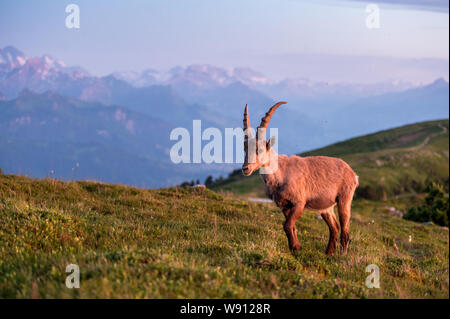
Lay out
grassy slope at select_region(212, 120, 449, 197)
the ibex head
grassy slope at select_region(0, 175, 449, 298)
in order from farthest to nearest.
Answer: grassy slope at select_region(212, 120, 449, 197)
the ibex head
grassy slope at select_region(0, 175, 449, 298)

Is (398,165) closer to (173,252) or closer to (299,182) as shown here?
(299,182)

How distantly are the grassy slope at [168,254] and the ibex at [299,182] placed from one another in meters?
1.03

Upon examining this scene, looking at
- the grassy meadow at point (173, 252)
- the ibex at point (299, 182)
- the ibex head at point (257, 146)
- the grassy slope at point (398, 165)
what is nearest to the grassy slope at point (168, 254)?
the grassy meadow at point (173, 252)

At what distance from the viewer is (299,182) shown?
35.3ft

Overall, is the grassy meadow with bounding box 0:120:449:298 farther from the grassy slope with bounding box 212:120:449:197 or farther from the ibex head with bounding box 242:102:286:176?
the grassy slope with bounding box 212:120:449:197

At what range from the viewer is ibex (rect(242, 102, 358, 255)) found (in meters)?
10.2

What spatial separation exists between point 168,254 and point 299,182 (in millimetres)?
4502

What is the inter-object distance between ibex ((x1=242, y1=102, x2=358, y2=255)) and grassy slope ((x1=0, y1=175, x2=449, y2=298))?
1027mm

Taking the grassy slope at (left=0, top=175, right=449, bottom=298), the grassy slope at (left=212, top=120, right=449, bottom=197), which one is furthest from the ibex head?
the grassy slope at (left=212, top=120, right=449, bottom=197)

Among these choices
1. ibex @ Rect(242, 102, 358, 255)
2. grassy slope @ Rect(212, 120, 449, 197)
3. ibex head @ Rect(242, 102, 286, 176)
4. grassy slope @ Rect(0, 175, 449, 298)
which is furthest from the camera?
grassy slope @ Rect(212, 120, 449, 197)

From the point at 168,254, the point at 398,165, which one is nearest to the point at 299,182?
the point at 168,254

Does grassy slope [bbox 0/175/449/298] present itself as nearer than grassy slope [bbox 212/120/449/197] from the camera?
Yes

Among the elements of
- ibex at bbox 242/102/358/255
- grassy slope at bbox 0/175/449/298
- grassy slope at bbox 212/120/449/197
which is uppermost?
grassy slope at bbox 212/120/449/197
